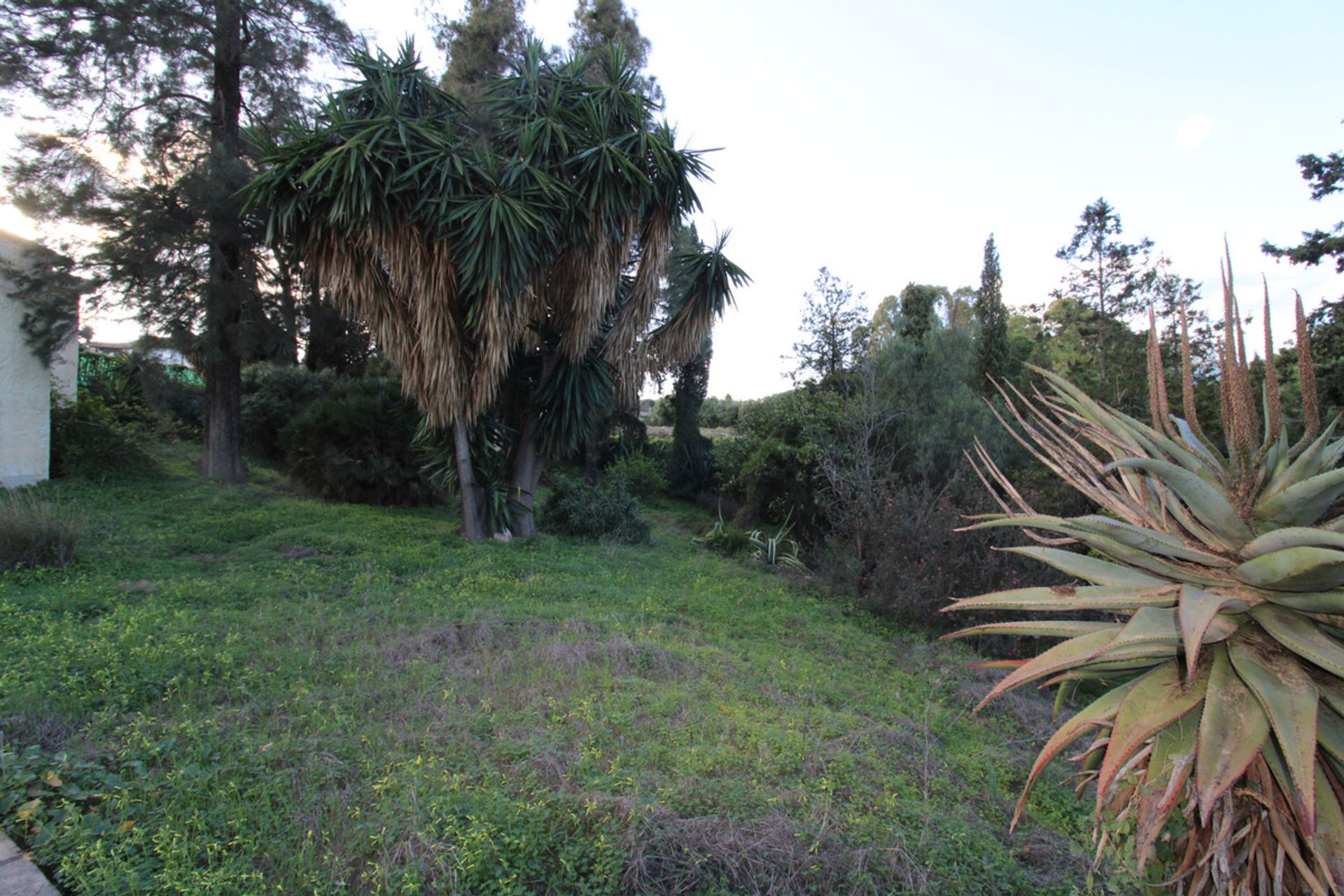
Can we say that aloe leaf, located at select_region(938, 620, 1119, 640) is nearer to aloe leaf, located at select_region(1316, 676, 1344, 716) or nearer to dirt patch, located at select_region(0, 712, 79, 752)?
aloe leaf, located at select_region(1316, 676, 1344, 716)

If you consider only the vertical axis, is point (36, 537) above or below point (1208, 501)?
below

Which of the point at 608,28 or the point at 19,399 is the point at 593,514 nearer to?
the point at 19,399

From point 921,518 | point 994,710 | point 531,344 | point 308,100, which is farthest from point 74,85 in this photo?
point 994,710

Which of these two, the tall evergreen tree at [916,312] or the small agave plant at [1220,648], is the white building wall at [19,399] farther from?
the tall evergreen tree at [916,312]

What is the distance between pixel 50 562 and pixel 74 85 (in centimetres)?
791

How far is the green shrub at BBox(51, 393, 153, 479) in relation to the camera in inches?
430

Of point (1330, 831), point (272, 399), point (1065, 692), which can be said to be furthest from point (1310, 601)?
point (272, 399)

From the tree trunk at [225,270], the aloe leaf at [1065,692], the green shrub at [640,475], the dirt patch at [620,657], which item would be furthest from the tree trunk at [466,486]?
the aloe leaf at [1065,692]

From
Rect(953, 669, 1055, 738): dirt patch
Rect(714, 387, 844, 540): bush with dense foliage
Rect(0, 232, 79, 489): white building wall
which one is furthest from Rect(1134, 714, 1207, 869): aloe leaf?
Rect(0, 232, 79, 489): white building wall

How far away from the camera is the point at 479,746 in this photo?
12.4 ft

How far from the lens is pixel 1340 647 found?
1.55 metres

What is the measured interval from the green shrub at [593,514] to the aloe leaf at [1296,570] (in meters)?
10.7

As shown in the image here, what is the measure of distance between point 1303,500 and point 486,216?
8.40 m

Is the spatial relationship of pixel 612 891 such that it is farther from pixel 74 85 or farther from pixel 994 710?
pixel 74 85
